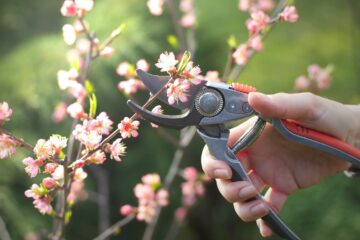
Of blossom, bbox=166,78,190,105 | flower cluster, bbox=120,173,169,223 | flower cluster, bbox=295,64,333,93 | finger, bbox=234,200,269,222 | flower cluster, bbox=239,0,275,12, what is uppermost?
flower cluster, bbox=239,0,275,12

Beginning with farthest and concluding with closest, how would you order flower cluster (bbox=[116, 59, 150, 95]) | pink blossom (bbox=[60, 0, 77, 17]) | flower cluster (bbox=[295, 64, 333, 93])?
flower cluster (bbox=[295, 64, 333, 93]) < flower cluster (bbox=[116, 59, 150, 95]) < pink blossom (bbox=[60, 0, 77, 17])

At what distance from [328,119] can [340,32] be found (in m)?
2.38

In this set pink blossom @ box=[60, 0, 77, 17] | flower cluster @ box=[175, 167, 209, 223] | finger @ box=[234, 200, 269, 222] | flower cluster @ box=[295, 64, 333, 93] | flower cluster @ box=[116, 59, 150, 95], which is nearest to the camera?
finger @ box=[234, 200, 269, 222]

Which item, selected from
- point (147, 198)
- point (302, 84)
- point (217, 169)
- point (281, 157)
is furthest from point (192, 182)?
point (217, 169)

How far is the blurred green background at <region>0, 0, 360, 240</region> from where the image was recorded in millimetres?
2135

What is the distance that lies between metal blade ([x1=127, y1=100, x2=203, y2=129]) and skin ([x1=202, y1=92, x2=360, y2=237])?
0.34 feet

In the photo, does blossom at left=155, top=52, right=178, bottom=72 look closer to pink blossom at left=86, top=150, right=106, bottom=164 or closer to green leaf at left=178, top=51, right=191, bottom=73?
green leaf at left=178, top=51, right=191, bottom=73

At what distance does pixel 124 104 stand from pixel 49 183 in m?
1.37

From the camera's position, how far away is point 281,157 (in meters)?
1.32

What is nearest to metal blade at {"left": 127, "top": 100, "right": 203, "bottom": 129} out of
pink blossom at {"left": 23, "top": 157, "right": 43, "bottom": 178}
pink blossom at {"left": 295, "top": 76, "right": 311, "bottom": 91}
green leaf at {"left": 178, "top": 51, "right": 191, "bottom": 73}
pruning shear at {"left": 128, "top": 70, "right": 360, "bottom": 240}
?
pruning shear at {"left": 128, "top": 70, "right": 360, "bottom": 240}

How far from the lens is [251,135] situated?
3.61 feet

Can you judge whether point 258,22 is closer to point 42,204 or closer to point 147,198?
point 147,198

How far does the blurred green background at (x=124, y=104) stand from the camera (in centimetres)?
213

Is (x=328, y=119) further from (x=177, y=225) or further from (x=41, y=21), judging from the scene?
(x=41, y=21)
